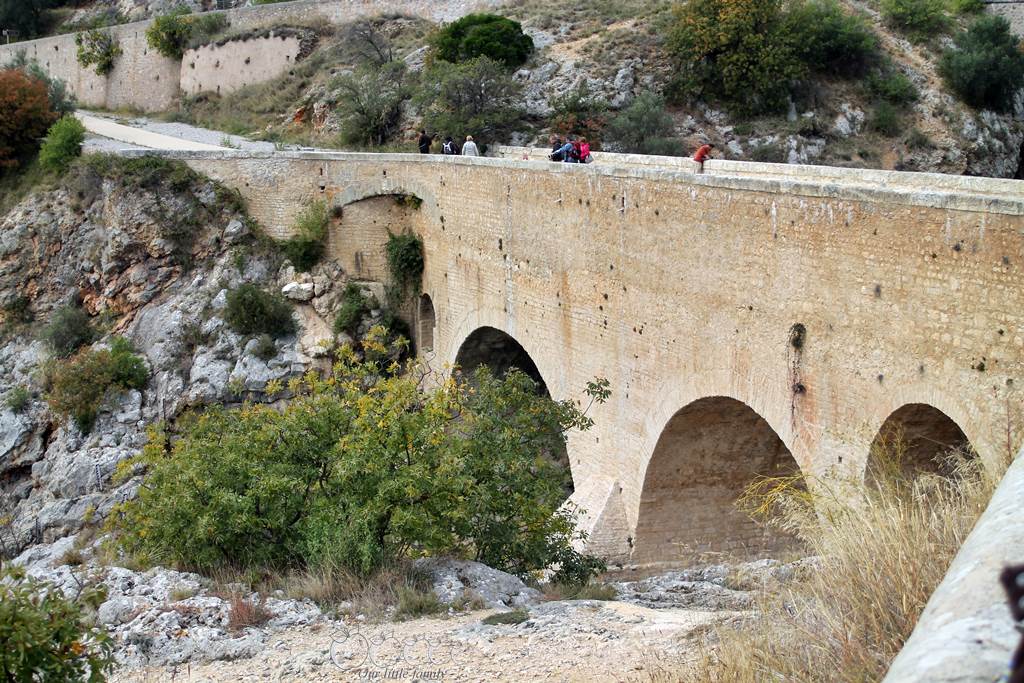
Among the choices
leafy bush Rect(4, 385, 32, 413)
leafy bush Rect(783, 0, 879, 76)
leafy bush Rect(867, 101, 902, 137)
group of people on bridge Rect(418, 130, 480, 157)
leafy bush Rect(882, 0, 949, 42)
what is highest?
leafy bush Rect(882, 0, 949, 42)

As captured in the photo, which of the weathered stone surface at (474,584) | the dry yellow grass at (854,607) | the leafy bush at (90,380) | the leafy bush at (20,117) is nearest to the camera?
the dry yellow grass at (854,607)

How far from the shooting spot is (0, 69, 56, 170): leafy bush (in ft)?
76.3

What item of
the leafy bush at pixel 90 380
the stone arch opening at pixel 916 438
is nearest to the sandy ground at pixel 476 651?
the stone arch opening at pixel 916 438

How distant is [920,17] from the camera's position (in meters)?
25.3

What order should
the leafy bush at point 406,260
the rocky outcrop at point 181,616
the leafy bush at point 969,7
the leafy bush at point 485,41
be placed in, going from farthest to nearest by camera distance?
the leafy bush at point 969,7, the leafy bush at point 485,41, the leafy bush at point 406,260, the rocky outcrop at point 181,616

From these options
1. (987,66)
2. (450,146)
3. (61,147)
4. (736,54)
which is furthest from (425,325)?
(987,66)

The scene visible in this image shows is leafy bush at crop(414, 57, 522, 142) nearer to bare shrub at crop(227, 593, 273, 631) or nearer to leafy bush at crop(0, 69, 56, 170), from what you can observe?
leafy bush at crop(0, 69, 56, 170)

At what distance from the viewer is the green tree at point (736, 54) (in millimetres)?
23078

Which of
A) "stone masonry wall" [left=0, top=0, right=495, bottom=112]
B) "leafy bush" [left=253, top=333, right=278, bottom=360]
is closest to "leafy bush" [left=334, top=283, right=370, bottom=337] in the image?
"leafy bush" [left=253, top=333, right=278, bottom=360]

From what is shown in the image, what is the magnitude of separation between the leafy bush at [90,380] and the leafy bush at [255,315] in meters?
1.85

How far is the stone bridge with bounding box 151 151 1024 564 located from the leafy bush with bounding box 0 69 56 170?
1063 centimetres

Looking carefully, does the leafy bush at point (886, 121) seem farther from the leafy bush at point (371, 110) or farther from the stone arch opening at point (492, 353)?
the stone arch opening at point (492, 353)

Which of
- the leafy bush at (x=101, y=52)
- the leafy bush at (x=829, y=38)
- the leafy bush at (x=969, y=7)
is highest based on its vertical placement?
the leafy bush at (x=101, y=52)

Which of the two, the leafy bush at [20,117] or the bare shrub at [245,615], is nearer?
the bare shrub at [245,615]
